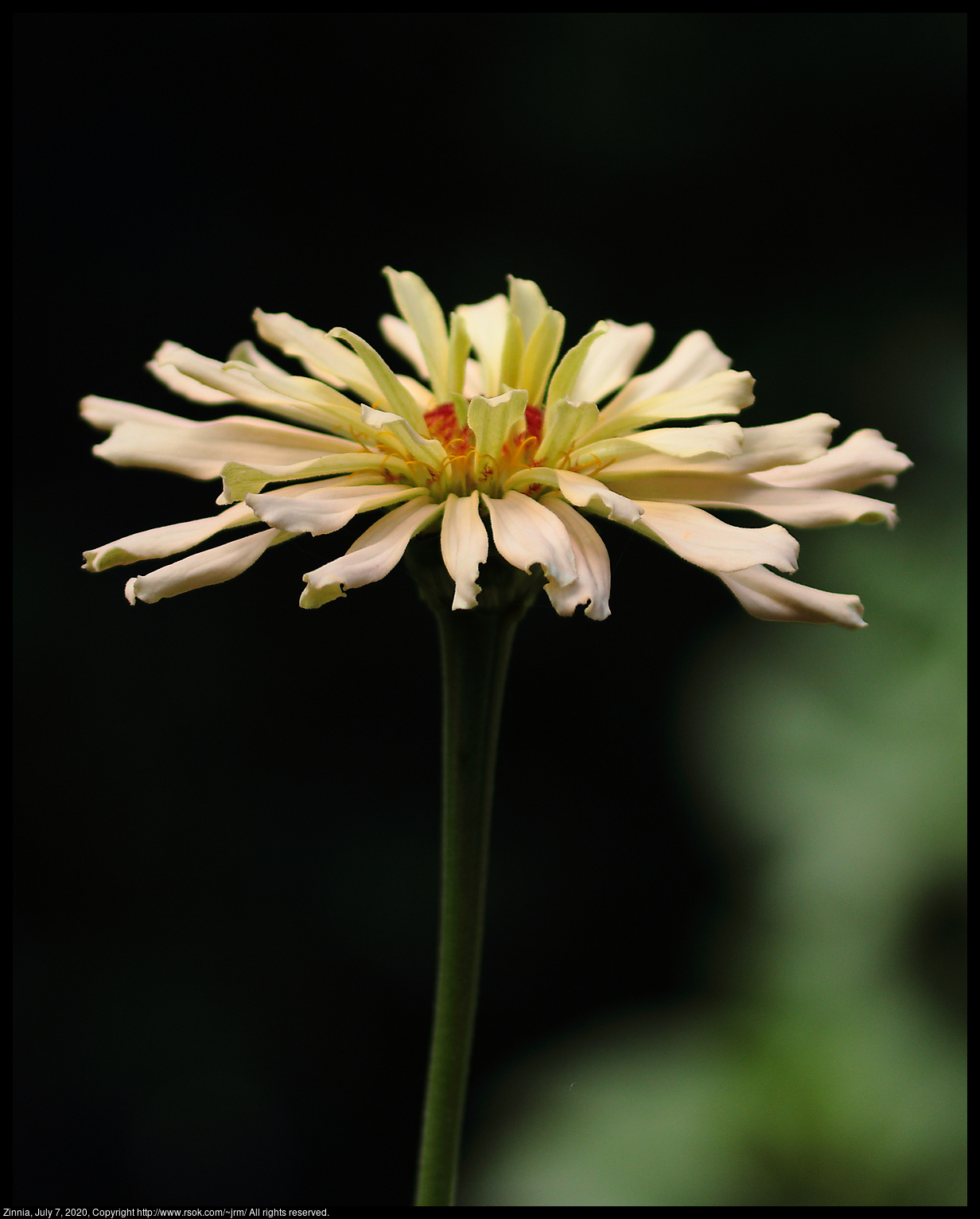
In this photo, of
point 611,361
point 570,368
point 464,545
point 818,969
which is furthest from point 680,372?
point 818,969

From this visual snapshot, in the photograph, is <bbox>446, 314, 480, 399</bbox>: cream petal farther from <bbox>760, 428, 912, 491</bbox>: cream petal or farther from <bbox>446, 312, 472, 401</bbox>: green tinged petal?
<bbox>760, 428, 912, 491</bbox>: cream petal

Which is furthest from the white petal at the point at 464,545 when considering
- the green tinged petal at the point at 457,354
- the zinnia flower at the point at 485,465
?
the green tinged petal at the point at 457,354

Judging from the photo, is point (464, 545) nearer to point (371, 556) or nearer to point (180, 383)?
point (371, 556)

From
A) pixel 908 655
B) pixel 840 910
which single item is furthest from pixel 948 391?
pixel 840 910

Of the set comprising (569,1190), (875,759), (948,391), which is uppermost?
(948,391)

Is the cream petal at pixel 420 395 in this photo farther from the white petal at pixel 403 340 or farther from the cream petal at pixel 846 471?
the cream petal at pixel 846 471

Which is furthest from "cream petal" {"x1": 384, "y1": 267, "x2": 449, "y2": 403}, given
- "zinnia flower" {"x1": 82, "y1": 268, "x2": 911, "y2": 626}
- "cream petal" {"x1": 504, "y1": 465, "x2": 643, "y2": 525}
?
"cream petal" {"x1": 504, "y1": 465, "x2": 643, "y2": 525}

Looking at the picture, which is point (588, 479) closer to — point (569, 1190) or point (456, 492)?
point (456, 492)
